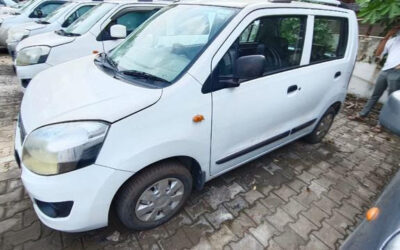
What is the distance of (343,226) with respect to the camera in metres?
2.28

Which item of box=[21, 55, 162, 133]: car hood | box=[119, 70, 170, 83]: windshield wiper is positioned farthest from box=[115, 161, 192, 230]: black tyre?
box=[119, 70, 170, 83]: windshield wiper

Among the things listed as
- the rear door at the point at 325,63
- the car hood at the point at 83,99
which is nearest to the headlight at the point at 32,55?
the car hood at the point at 83,99

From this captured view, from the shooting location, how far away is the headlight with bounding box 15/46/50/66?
3828 millimetres

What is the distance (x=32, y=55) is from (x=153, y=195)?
Answer: 11.1 feet

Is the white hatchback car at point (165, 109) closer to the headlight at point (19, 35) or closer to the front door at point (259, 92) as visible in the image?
the front door at point (259, 92)

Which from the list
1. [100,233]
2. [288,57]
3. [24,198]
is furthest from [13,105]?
[288,57]

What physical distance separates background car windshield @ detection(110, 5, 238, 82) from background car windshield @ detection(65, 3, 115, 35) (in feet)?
7.75

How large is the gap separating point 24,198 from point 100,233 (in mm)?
880

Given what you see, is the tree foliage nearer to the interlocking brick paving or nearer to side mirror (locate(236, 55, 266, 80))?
the interlocking brick paving

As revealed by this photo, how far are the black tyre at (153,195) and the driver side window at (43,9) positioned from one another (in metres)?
7.95

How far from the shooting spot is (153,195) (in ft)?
6.29

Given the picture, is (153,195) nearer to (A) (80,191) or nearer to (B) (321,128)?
(A) (80,191)

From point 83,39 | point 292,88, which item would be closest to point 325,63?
point 292,88

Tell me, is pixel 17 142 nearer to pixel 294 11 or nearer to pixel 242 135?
pixel 242 135
